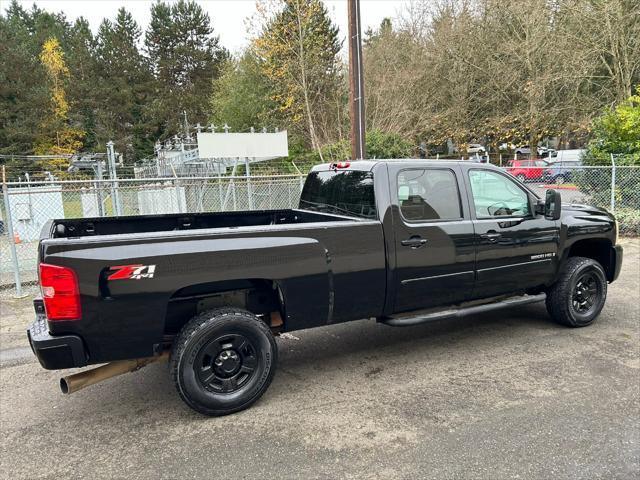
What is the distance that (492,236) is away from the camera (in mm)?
4723

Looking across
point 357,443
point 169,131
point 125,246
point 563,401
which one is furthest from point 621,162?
point 169,131

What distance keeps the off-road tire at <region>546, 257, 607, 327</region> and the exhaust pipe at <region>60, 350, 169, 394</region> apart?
13.5 feet

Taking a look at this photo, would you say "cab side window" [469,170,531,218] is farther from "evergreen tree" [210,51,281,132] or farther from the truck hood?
"evergreen tree" [210,51,281,132]

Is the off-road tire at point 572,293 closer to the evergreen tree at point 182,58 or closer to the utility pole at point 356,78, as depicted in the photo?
the utility pole at point 356,78

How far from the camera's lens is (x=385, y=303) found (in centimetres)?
427

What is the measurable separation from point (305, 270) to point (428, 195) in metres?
1.50

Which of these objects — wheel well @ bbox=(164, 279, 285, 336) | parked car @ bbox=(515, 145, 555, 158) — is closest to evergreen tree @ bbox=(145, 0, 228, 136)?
parked car @ bbox=(515, 145, 555, 158)

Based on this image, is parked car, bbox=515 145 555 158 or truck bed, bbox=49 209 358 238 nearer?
truck bed, bbox=49 209 358 238

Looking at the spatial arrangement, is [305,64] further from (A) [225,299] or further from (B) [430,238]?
(A) [225,299]

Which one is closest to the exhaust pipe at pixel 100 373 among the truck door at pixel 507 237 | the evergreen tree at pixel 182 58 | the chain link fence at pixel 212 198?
the truck door at pixel 507 237

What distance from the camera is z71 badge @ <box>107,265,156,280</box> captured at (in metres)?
3.21

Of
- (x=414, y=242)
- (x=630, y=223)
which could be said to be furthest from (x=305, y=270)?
(x=630, y=223)

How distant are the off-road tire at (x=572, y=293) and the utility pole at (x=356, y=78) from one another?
497 centimetres

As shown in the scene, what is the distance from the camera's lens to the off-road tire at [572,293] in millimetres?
5273
